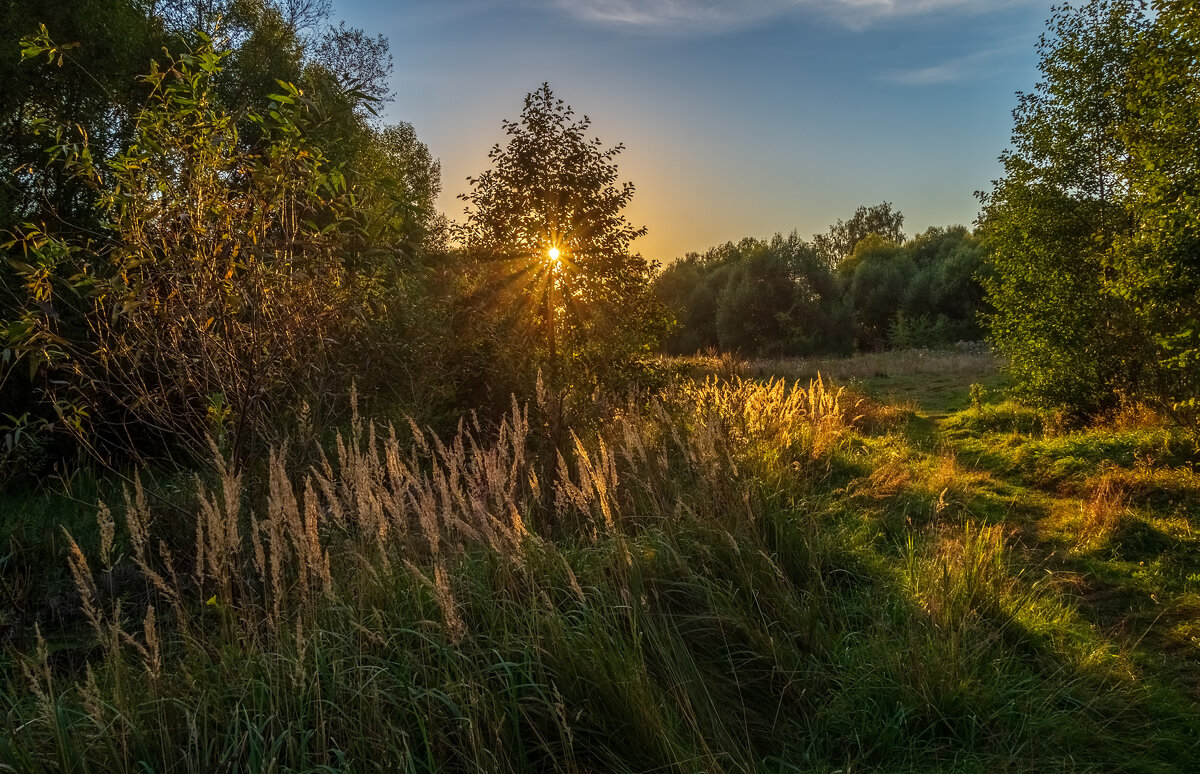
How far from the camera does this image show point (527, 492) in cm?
523

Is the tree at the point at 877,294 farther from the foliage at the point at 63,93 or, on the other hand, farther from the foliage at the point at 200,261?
the foliage at the point at 200,261

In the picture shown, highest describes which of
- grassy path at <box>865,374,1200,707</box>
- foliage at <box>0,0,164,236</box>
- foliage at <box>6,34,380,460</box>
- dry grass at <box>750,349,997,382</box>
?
foliage at <box>0,0,164,236</box>

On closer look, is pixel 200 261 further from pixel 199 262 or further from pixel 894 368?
pixel 894 368

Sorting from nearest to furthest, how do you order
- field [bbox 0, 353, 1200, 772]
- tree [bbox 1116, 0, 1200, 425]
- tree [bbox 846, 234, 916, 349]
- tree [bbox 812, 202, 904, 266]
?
field [bbox 0, 353, 1200, 772], tree [bbox 1116, 0, 1200, 425], tree [bbox 846, 234, 916, 349], tree [bbox 812, 202, 904, 266]

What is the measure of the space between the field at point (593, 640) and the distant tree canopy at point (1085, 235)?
4.92m

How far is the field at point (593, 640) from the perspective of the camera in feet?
7.79

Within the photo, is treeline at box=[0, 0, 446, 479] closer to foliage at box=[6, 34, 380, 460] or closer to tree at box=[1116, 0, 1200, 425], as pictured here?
foliage at box=[6, 34, 380, 460]

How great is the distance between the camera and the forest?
255cm

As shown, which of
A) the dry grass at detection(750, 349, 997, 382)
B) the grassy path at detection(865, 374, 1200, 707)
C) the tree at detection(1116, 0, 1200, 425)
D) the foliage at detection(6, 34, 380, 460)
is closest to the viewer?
the foliage at detection(6, 34, 380, 460)

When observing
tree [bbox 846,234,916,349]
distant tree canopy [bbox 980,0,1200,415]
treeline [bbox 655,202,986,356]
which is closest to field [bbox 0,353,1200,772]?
distant tree canopy [bbox 980,0,1200,415]

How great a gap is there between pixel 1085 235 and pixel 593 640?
38.4 feet

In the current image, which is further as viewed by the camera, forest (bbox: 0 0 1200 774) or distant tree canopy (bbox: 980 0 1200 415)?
distant tree canopy (bbox: 980 0 1200 415)

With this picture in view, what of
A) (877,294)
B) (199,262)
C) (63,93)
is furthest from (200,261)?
(877,294)

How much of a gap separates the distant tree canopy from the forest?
2.8 inches
